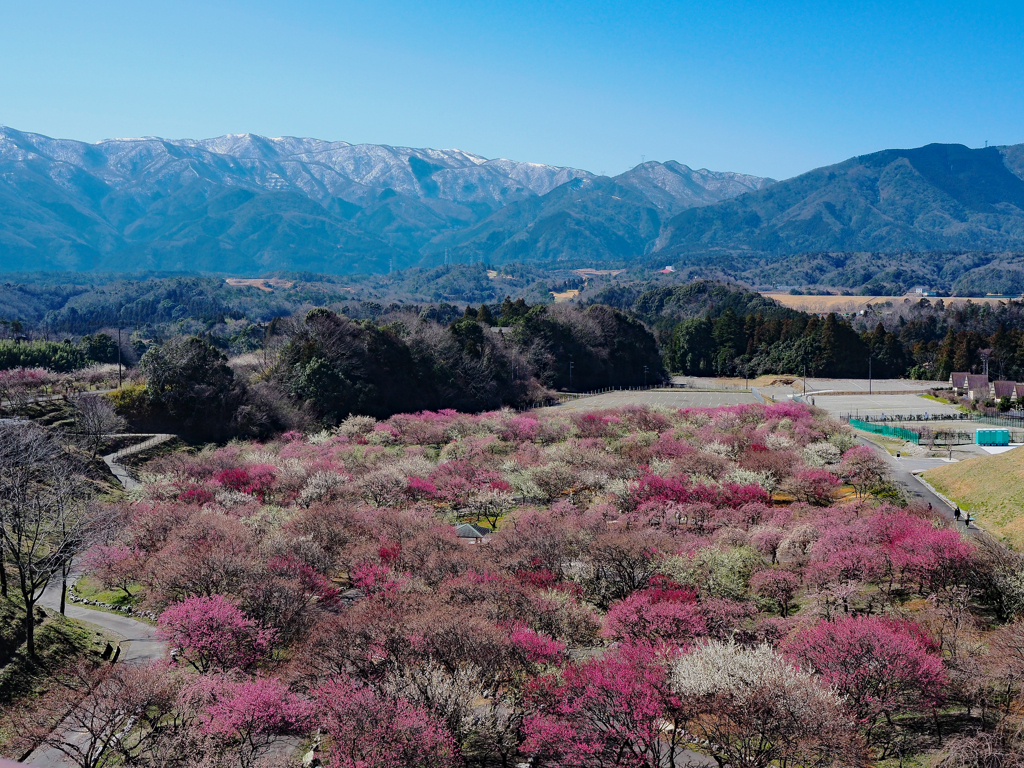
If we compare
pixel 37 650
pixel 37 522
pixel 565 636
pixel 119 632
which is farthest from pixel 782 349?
pixel 37 650

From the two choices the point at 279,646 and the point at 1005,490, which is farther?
the point at 1005,490

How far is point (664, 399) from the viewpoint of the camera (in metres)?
77.3

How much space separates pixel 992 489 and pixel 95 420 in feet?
141

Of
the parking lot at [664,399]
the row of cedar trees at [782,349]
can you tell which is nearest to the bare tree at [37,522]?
the parking lot at [664,399]

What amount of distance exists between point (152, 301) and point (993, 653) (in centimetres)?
18558

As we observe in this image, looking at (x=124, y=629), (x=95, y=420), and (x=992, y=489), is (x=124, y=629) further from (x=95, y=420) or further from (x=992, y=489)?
(x=992, y=489)

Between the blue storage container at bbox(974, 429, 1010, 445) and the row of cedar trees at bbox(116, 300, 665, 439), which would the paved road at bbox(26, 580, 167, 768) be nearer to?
the row of cedar trees at bbox(116, 300, 665, 439)

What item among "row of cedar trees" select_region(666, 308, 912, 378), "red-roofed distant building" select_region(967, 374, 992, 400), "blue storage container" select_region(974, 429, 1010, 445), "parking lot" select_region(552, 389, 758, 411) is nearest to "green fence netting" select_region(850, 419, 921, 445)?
"blue storage container" select_region(974, 429, 1010, 445)

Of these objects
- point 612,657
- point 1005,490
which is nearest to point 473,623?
point 612,657

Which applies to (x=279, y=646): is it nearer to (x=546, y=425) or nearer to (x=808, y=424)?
(x=546, y=425)

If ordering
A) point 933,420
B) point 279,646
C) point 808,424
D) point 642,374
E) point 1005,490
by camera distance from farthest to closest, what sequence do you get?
point 642,374 → point 933,420 → point 808,424 → point 1005,490 → point 279,646

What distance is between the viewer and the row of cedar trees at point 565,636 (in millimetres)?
13102

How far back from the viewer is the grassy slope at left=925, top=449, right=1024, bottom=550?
27237 millimetres

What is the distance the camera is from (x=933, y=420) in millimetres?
59781
